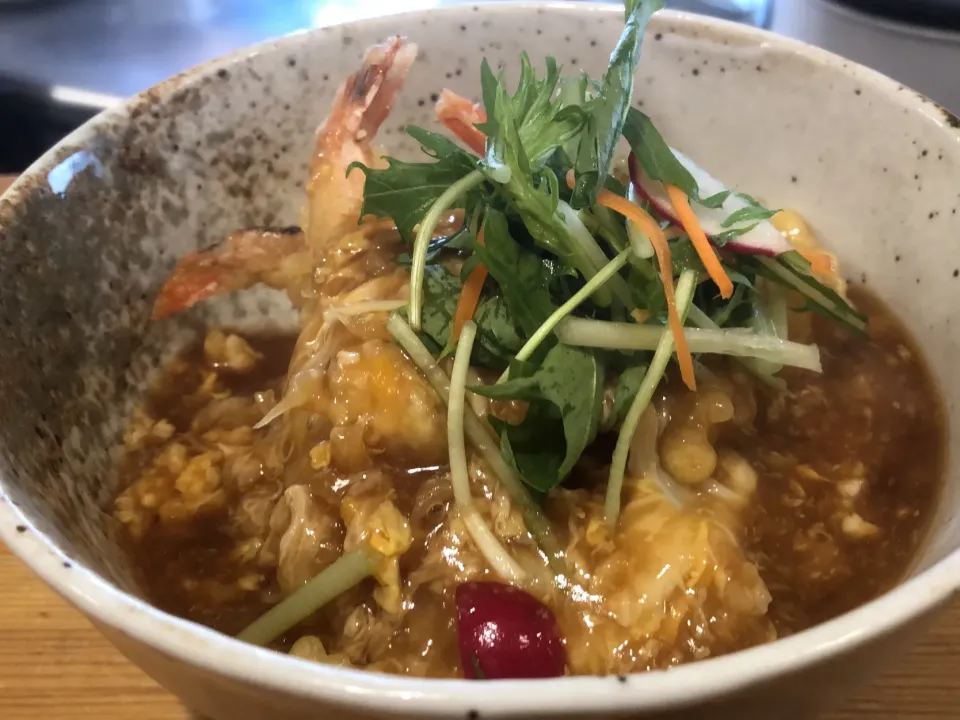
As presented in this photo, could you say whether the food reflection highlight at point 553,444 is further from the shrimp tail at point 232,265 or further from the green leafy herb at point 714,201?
the shrimp tail at point 232,265

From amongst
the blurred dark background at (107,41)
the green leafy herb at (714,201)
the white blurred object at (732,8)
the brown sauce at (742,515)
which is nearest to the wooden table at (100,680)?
the brown sauce at (742,515)

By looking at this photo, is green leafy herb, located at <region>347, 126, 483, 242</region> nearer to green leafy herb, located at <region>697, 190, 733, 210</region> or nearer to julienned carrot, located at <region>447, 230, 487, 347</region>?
julienned carrot, located at <region>447, 230, 487, 347</region>

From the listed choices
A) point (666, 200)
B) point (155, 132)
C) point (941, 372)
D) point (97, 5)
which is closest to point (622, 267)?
point (666, 200)

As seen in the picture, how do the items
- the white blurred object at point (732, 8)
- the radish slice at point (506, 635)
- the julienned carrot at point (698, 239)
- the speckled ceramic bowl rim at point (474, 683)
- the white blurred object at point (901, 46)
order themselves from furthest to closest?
the white blurred object at point (732, 8) → the white blurred object at point (901, 46) → the julienned carrot at point (698, 239) → the radish slice at point (506, 635) → the speckled ceramic bowl rim at point (474, 683)

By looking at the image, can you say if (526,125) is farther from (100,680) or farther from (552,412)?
(100,680)

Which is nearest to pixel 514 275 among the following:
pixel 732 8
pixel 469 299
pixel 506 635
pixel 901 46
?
pixel 469 299

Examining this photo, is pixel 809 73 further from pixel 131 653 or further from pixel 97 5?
pixel 97 5

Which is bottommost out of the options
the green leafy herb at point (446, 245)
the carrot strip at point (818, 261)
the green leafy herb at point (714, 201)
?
the carrot strip at point (818, 261)

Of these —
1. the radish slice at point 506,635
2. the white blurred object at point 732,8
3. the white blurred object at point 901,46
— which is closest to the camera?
the radish slice at point 506,635
